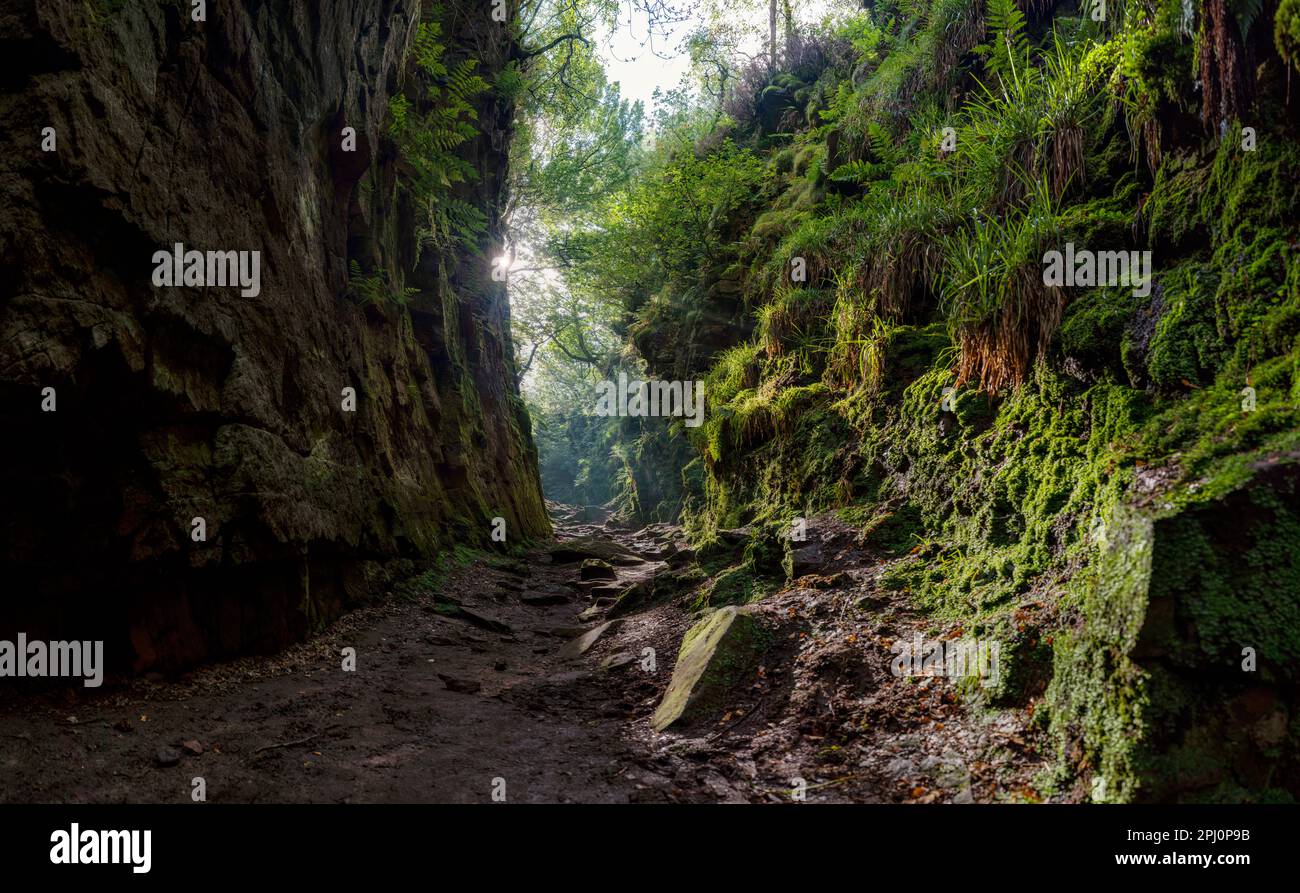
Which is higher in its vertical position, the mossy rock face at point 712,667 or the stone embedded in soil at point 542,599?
the mossy rock face at point 712,667

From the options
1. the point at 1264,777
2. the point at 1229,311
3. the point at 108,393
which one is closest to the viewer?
the point at 1264,777

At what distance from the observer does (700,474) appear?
1439cm

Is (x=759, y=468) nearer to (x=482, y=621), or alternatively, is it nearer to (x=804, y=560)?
(x=804, y=560)

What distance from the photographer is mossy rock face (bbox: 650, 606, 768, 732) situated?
4184 mm

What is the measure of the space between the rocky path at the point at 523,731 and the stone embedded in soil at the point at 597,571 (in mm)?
4731

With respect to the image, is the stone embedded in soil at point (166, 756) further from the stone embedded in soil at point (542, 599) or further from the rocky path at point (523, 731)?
the stone embedded in soil at point (542, 599)

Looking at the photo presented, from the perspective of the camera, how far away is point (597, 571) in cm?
1095

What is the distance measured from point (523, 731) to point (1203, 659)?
12.1 ft

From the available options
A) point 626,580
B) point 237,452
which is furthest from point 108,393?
point 626,580

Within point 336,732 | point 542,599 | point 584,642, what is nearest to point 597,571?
point 542,599

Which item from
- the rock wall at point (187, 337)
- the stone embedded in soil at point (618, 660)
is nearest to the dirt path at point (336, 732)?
the stone embedded in soil at point (618, 660)

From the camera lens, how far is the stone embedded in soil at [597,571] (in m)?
10.9
